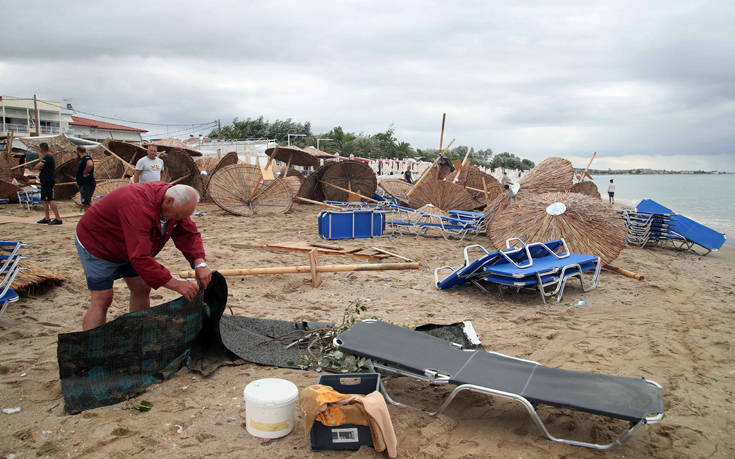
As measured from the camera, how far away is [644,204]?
11852 millimetres

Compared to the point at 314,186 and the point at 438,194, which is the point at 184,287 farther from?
the point at 314,186

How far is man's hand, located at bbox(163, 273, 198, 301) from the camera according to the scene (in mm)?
2820

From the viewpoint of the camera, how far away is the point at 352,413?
226 centimetres

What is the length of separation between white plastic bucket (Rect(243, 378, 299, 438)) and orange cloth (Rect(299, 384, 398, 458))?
0.15 meters

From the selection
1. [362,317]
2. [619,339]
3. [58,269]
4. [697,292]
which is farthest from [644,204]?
[58,269]

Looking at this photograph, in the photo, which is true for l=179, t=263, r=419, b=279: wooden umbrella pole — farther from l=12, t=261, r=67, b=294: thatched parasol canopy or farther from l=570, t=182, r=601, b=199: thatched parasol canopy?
l=570, t=182, r=601, b=199: thatched parasol canopy

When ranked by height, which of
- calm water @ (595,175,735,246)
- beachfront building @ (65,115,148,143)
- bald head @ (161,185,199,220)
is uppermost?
beachfront building @ (65,115,148,143)

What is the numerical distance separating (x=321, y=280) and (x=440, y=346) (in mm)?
2890

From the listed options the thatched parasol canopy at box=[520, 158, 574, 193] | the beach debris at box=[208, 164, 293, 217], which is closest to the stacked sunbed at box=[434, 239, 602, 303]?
the thatched parasol canopy at box=[520, 158, 574, 193]

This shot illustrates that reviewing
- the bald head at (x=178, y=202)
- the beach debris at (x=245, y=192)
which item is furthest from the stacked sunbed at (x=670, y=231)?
the bald head at (x=178, y=202)

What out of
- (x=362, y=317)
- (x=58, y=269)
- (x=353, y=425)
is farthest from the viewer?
(x=58, y=269)

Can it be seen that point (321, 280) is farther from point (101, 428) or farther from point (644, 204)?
point (644, 204)

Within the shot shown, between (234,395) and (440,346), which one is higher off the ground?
(440,346)

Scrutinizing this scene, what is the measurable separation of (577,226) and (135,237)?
6.65m
